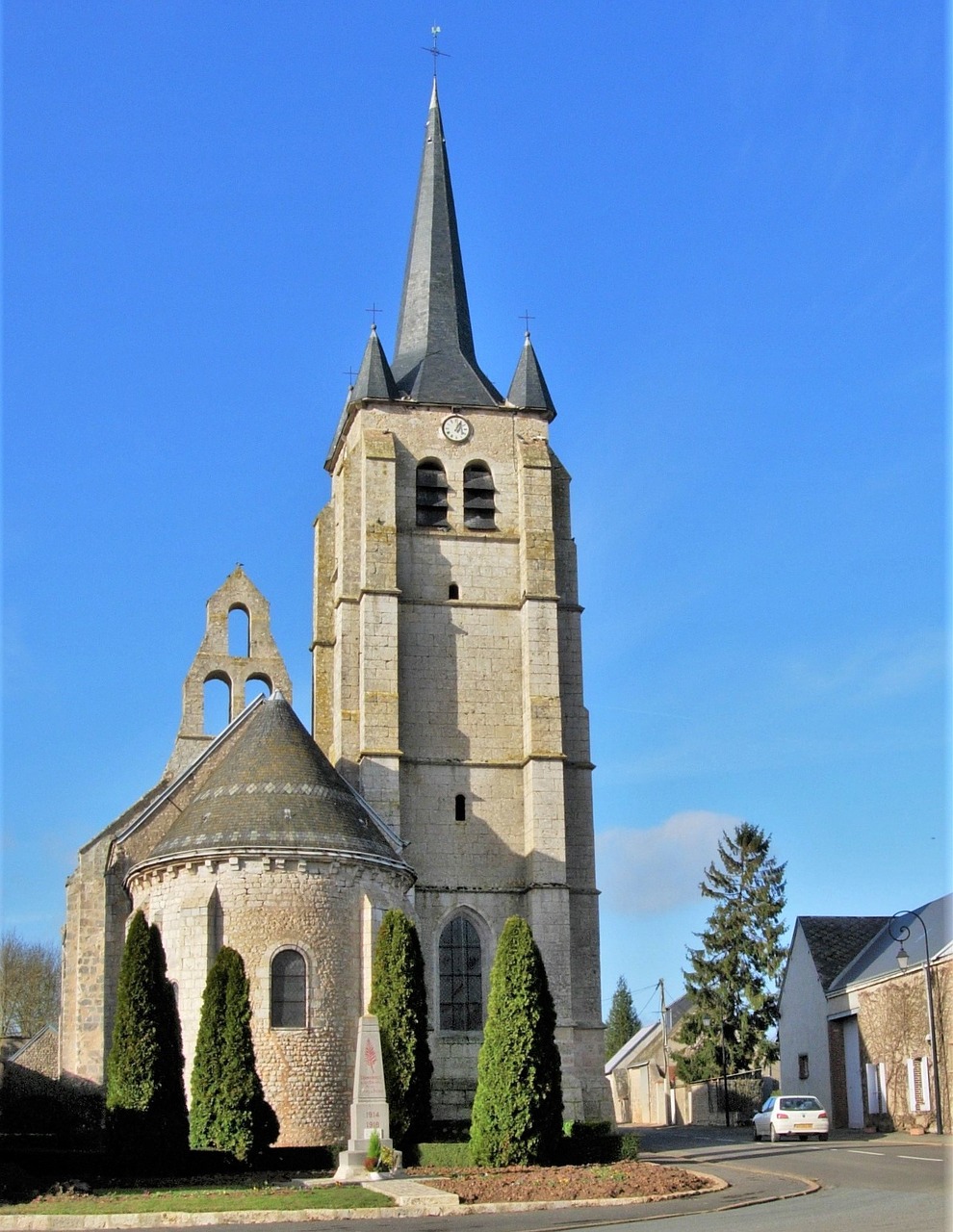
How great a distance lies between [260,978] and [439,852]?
874cm

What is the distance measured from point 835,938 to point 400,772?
13.3 m

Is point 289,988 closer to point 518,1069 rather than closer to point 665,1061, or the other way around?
point 518,1069

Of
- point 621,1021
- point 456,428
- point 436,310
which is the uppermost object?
point 436,310

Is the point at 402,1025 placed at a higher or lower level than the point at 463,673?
lower

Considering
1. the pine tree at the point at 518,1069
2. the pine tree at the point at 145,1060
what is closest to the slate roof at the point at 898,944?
the pine tree at the point at 518,1069

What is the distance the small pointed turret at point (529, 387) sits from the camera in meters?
37.6

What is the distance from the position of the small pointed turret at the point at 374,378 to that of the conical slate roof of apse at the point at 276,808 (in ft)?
33.9

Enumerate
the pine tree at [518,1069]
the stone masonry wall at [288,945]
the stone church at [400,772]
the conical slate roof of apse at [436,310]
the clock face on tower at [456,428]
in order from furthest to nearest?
the conical slate roof of apse at [436,310] < the clock face on tower at [456,428] < the stone church at [400,772] < the stone masonry wall at [288,945] < the pine tree at [518,1069]

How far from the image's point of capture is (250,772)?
92.3 ft

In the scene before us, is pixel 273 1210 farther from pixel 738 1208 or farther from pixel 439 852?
pixel 439 852

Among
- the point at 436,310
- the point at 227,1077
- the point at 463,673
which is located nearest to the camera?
the point at 227,1077

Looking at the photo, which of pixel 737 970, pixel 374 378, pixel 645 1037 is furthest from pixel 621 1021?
pixel 374 378

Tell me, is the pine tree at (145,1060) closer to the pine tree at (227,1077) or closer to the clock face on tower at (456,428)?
the pine tree at (227,1077)

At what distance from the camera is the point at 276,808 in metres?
27.1
